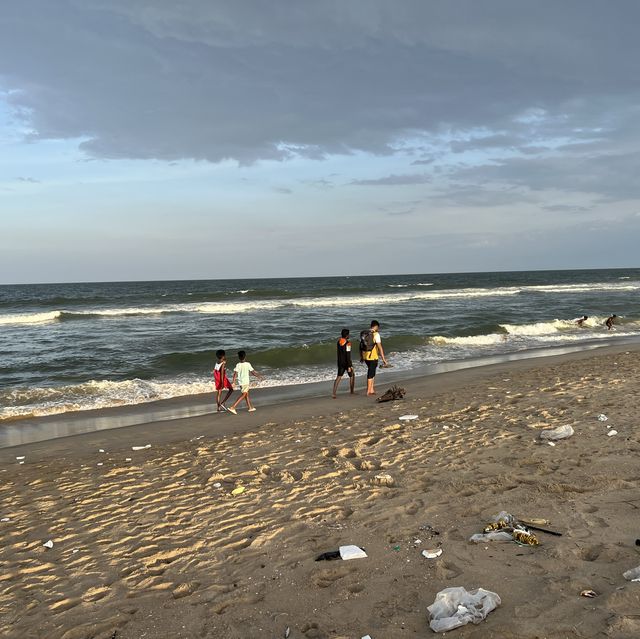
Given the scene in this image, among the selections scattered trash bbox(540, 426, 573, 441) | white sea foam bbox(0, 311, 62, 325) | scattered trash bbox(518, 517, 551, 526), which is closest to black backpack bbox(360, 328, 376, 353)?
scattered trash bbox(540, 426, 573, 441)

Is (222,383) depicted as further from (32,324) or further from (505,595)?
(32,324)

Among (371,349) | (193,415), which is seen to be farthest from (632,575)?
(193,415)

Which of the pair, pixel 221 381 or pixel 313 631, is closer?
pixel 313 631

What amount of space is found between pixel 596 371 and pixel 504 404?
4644 millimetres

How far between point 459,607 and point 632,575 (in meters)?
1.21

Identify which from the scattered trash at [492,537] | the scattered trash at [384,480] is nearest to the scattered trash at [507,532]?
the scattered trash at [492,537]

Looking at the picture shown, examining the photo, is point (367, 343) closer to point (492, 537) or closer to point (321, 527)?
point (321, 527)

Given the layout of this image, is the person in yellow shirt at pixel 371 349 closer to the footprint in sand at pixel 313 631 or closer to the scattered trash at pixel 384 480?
the scattered trash at pixel 384 480

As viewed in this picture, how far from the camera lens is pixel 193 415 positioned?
1121 centimetres

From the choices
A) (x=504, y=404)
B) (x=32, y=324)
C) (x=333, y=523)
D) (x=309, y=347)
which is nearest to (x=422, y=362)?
(x=309, y=347)

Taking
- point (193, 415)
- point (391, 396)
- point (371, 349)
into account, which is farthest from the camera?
point (371, 349)

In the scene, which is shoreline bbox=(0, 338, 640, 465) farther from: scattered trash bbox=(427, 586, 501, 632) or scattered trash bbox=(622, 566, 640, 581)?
scattered trash bbox=(622, 566, 640, 581)

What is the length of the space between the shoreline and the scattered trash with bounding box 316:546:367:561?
195 inches

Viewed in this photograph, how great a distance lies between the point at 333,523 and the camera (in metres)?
5.01
